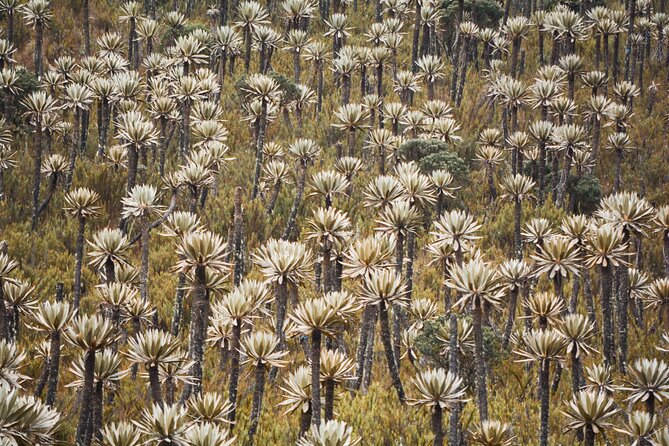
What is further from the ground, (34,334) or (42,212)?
(42,212)

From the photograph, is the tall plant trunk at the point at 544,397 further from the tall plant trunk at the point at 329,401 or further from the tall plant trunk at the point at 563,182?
the tall plant trunk at the point at 563,182

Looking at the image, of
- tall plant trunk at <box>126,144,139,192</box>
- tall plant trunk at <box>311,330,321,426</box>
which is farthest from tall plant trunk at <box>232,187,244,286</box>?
tall plant trunk at <box>311,330,321,426</box>

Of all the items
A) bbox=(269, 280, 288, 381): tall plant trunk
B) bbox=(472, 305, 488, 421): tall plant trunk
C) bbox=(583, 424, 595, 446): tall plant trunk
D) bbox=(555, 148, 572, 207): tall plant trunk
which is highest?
bbox=(555, 148, 572, 207): tall plant trunk

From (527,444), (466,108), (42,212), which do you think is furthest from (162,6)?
(527,444)

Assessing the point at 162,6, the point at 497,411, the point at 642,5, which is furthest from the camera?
the point at 162,6

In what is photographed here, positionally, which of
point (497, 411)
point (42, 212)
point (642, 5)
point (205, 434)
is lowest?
point (205, 434)

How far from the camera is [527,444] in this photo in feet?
23.4

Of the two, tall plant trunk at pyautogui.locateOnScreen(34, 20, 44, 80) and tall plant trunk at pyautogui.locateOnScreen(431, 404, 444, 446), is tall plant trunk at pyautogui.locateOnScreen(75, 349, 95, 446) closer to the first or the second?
tall plant trunk at pyautogui.locateOnScreen(431, 404, 444, 446)

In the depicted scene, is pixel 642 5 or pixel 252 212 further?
pixel 642 5

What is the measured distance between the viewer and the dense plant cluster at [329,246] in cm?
630

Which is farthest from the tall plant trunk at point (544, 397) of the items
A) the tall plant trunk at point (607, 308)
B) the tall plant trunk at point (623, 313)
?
the tall plant trunk at point (623, 313)

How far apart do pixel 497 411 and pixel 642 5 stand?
18982 millimetres

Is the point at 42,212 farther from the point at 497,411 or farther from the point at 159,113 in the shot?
the point at 497,411

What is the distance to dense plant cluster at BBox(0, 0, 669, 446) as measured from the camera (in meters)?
6.30
